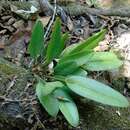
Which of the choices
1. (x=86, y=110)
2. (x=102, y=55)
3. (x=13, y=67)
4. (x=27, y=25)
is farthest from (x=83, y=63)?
(x=27, y=25)

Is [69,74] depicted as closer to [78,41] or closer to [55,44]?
[55,44]

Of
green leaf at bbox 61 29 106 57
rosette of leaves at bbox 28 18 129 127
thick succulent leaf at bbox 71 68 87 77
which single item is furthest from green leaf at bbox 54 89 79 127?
green leaf at bbox 61 29 106 57

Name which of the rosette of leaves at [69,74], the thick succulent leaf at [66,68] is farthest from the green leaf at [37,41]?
the thick succulent leaf at [66,68]

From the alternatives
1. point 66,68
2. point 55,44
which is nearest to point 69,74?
point 66,68

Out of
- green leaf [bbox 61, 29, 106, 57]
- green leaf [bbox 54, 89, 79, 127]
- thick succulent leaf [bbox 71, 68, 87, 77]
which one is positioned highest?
green leaf [bbox 61, 29, 106, 57]

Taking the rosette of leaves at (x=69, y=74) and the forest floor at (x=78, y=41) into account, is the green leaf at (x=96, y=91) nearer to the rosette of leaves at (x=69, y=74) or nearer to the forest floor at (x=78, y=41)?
the rosette of leaves at (x=69, y=74)

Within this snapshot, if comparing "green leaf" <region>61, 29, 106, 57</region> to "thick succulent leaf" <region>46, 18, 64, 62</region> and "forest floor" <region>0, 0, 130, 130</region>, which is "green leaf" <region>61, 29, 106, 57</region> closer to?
"thick succulent leaf" <region>46, 18, 64, 62</region>

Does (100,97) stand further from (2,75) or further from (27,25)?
Answer: (27,25)
